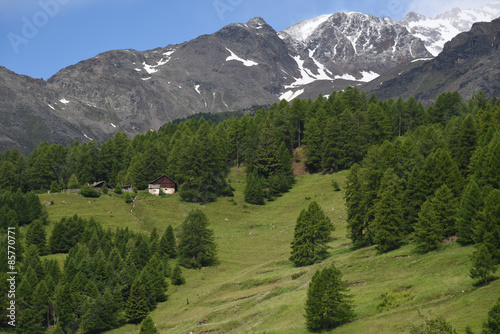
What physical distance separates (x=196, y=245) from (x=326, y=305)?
41.5 metres

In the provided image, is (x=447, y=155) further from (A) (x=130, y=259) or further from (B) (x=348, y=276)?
(A) (x=130, y=259)

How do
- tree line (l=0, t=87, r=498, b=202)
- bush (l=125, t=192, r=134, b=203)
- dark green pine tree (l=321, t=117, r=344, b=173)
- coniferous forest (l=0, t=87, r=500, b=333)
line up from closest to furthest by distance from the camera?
coniferous forest (l=0, t=87, r=500, b=333), bush (l=125, t=192, r=134, b=203), tree line (l=0, t=87, r=498, b=202), dark green pine tree (l=321, t=117, r=344, b=173)

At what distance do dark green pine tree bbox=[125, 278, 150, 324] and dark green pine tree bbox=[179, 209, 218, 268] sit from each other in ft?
47.9

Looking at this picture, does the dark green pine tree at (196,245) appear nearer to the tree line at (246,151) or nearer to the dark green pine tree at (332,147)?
the tree line at (246,151)

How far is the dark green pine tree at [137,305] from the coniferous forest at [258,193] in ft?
0.55

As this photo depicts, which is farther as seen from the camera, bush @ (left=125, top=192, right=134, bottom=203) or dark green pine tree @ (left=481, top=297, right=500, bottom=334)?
bush @ (left=125, top=192, right=134, bottom=203)

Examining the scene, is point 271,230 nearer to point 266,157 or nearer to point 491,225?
point 266,157

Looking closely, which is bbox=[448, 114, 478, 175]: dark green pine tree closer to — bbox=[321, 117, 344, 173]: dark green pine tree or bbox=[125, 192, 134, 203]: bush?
bbox=[321, 117, 344, 173]: dark green pine tree

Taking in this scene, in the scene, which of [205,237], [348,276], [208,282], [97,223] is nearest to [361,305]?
[348,276]

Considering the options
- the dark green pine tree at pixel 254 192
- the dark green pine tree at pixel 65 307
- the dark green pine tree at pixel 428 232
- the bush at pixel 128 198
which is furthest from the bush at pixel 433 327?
the bush at pixel 128 198

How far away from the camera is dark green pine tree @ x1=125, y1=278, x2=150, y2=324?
6181cm

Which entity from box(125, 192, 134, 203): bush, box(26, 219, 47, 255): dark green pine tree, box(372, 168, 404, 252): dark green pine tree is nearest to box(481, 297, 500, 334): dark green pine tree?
box(372, 168, 404, 252): dark green pine tree

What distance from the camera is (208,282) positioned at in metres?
68.4

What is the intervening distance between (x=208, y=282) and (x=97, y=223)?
2665cm
